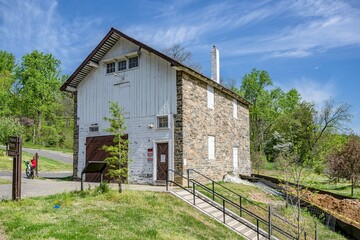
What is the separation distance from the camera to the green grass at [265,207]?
603 inches

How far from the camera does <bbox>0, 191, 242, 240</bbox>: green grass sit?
27.2 feet

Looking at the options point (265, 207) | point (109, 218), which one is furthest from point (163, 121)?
point (109, 218)

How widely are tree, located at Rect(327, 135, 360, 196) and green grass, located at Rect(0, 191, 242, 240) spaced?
16.1 metres

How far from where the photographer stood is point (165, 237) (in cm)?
898

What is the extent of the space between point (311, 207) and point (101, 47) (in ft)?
50.6

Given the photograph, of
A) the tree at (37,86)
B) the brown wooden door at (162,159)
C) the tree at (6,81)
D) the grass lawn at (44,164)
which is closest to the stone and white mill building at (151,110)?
the brown wooden door at (162,159)

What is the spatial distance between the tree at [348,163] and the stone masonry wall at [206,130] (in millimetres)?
6967

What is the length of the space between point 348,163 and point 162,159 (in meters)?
15.2

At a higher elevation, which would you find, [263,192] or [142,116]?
[142,116]

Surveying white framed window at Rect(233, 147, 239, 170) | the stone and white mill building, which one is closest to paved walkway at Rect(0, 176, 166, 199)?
the stone and white mill building

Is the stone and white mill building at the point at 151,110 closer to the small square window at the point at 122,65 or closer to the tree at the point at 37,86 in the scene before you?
the small square window at the point at 122,65

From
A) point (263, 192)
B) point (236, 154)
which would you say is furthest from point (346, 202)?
point (236, 154)

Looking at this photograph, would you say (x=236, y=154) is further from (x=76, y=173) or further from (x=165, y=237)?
(x=165, y=237)

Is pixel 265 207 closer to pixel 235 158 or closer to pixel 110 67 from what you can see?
pixel 235 158
